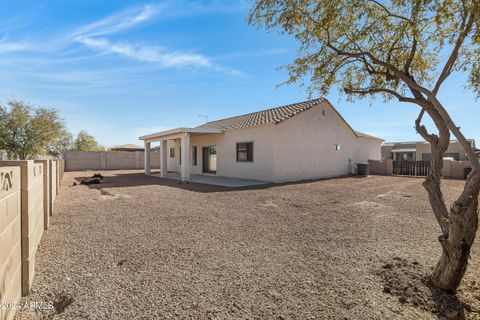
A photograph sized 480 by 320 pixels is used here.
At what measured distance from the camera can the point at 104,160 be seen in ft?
89.2

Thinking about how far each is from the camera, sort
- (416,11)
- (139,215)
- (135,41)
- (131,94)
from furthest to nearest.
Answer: (131,94) < (135,41) < (139,215) < (416,11)

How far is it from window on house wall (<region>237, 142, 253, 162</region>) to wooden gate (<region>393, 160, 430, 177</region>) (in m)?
12.5

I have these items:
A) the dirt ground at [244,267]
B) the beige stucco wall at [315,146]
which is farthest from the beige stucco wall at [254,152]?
the dirt ground at [244,267]

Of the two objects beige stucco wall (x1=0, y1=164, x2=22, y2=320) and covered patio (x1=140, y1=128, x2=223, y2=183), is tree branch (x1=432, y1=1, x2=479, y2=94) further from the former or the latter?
A: covered patio (x1=140, y1=128, x2=223, y2=183)

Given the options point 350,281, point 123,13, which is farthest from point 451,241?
point 123,13

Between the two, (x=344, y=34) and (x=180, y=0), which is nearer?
(x=344, y=34)

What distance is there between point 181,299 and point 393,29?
16.5ft

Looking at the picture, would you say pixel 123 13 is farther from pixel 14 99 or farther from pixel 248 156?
pixel 14 99

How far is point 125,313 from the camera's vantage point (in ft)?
7.91

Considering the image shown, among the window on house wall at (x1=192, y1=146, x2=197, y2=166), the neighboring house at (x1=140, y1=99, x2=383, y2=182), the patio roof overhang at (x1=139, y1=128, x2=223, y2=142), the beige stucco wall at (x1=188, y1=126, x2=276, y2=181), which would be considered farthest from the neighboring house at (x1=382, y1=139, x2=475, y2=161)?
the patio roof overhang at (x1=139, y1=128, x2=223, y2=142)

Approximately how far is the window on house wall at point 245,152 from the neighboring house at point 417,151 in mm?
28040

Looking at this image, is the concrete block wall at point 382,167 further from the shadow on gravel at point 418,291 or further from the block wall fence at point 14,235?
the block wall fence at point 14,235

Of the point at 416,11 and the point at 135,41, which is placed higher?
the point at 135,41

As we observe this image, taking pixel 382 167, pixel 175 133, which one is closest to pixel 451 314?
pixel 175 133
